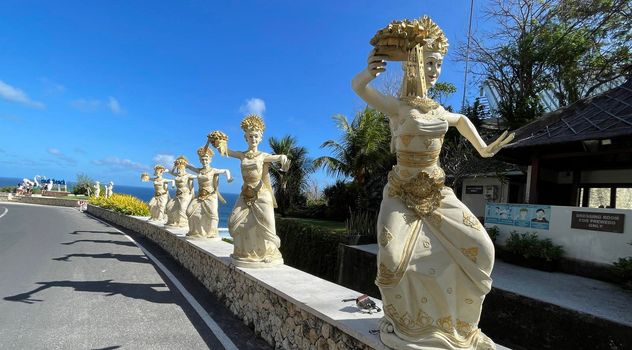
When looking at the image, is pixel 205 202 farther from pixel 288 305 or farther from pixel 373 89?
pixel 373 89

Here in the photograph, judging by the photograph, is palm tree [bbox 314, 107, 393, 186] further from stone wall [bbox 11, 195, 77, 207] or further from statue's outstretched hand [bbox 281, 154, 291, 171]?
stone wall [bbox 11, 195, 77, 207]

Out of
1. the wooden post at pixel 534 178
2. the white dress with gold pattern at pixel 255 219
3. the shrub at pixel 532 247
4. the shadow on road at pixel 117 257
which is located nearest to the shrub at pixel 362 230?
the shrub at pixel 532 247

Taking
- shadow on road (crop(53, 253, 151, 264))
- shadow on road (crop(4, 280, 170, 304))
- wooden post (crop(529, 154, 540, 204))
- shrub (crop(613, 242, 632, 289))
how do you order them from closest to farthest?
1. shadow on road (crop(4, 280, 170, 304))
2. shrub (crop(613, 242, 632, 289))
3. shadow on road (crop(53, 253, 151, 264))
4. wooden post (crop(529, 154, 540, 204))

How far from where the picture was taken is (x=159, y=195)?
16.5 meters

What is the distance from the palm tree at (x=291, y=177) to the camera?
2814 centimetres

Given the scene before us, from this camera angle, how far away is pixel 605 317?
6.28 m

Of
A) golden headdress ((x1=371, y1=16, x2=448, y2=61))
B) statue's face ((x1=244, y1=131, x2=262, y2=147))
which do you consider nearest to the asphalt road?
statue's face ((x1=244, y1=131, x2=262, y2=147))

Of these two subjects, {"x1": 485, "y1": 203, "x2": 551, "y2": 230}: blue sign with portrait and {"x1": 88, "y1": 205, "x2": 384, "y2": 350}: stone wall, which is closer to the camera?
{"x1": 88, "y1": 205, "x2": 384, "y2": 350}: stone wall

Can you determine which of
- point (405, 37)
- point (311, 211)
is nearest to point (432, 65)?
point (405, 37)

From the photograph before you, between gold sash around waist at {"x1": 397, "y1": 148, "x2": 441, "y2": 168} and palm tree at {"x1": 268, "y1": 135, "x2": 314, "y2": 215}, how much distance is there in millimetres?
24534

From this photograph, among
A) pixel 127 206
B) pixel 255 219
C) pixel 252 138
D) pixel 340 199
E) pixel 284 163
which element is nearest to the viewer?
pixel 284 163

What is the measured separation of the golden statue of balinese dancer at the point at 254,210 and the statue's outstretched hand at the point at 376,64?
3.17 metres

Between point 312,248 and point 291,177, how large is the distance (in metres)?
13.3

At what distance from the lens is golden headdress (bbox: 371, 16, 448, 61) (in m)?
3.25
